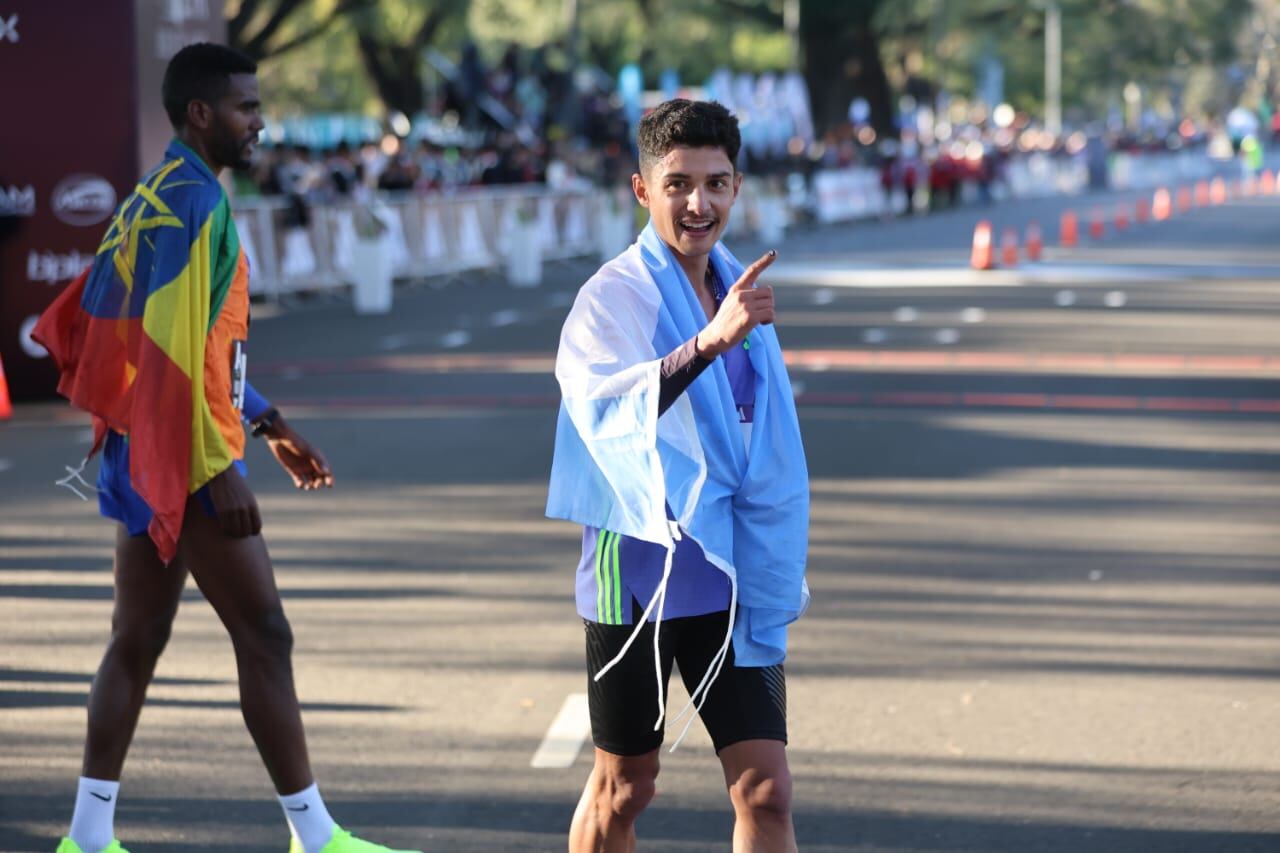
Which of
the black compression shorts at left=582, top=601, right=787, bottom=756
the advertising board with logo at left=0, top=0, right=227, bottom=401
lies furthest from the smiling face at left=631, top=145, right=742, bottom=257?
the advertising board with logo at left=0, top=0, right=227, bottom=401

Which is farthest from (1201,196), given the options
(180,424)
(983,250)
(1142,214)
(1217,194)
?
(180,424)

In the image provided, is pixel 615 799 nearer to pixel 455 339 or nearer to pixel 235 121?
pixel 235 121

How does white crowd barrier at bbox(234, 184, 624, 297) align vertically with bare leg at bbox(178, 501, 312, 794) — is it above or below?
below

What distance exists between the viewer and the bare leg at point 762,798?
4395 millimetres

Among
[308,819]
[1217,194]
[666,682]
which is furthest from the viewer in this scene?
[1217,194]

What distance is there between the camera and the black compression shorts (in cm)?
446

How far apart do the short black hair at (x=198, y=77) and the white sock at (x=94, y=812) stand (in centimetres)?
148

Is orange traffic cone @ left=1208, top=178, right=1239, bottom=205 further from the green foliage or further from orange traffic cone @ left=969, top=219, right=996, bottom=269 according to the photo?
orange traffic cone @ left=969, top=219, right=996, bottom=269

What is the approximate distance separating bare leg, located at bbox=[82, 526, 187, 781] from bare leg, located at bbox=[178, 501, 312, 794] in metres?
0.10

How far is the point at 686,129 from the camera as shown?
14.4ft

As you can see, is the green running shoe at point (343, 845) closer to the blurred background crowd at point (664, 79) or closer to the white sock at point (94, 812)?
the white sock at point (94, 812)

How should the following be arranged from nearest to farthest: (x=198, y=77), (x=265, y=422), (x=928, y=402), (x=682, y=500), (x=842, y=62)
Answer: (x=682, y=500)
(x=198, y=77)
(x=265, y=422)
(x=928, y=402)
(x=842, y=62)

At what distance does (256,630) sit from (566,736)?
1834 millimetres

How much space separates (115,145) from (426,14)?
34.9 metres
